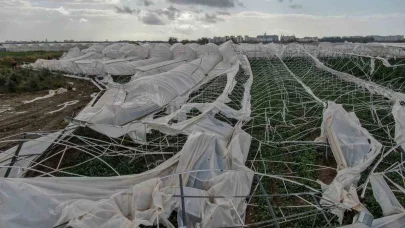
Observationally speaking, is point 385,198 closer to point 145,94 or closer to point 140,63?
point 145,94

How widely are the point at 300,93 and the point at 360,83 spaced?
2.71 metres

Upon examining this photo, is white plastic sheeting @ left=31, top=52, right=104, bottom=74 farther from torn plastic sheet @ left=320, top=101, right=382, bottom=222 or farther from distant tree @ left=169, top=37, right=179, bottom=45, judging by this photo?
distant tree @ left=169, top=37, right=179, bottom=45

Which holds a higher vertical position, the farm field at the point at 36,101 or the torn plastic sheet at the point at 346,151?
the torn plastic sheet at the point at 346,151

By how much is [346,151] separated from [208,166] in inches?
107

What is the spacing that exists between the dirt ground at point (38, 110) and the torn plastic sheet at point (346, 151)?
781cm

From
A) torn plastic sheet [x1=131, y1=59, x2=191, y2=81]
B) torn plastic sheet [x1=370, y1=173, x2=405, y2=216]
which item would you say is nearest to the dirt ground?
torn plastic sheet [x1=131, y1=59, x2=191, y2=81]

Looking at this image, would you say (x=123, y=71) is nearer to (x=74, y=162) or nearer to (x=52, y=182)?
(x=74, y=162)

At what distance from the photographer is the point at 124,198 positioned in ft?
16.9

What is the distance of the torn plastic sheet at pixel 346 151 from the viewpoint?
16.3 ft

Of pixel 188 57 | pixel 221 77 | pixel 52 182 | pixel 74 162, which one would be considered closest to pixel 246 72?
pixel 221 77

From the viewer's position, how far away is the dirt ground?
38.5 feet

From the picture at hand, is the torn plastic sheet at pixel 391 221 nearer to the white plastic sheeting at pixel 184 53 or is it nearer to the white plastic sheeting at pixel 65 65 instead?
the white plastic sheeting at pixel 65 65

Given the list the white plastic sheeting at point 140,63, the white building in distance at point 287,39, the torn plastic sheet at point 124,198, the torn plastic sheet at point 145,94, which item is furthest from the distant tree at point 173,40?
the torn plastic sheet at point 124,198

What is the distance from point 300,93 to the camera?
562 inches
